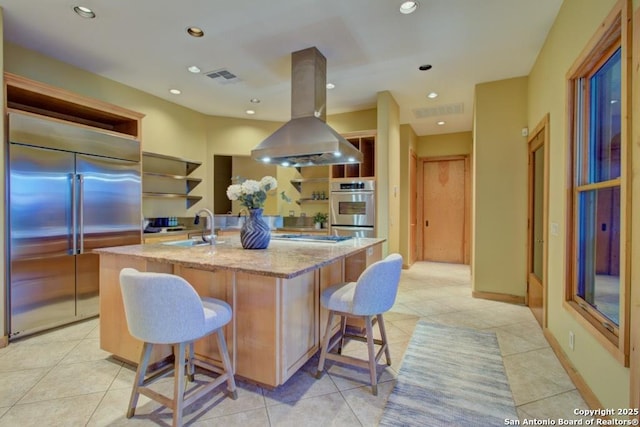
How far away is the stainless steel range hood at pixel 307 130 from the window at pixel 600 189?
1.92 m

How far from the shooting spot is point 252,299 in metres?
2.02

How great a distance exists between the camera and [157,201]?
15.8 ft

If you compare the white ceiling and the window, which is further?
the white ceiling

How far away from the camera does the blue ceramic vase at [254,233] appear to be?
255 cm

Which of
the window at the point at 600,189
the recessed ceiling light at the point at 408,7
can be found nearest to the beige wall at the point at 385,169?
the recessed ceiling light at the point at 408,7

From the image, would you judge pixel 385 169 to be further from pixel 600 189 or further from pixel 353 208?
pixel 600 189

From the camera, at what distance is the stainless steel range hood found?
305 cm

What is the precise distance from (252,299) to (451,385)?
1537 mm

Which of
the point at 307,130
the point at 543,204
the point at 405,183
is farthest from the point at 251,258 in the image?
the point at 405,183

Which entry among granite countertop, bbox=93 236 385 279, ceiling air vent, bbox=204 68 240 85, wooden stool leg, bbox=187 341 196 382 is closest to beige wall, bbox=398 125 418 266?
ceiling air vent, bbox=204 68 240 85

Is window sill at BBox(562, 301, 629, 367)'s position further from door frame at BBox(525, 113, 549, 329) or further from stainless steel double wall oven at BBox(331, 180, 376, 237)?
stainless steel double wall oven at BBox(331, 180, 376, 237)

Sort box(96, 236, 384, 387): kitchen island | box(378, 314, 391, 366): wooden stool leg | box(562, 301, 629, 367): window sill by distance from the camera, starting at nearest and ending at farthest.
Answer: box(562, 301, 629, 367): window sill
box(96, 236, 384, 387): kitchen island
box(378, 314, 391, 366): wooden stool leg

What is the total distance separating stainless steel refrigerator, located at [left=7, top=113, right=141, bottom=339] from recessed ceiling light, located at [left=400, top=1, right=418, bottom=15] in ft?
11.3

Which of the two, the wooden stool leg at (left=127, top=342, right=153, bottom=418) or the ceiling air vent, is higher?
the ceiling air vent
